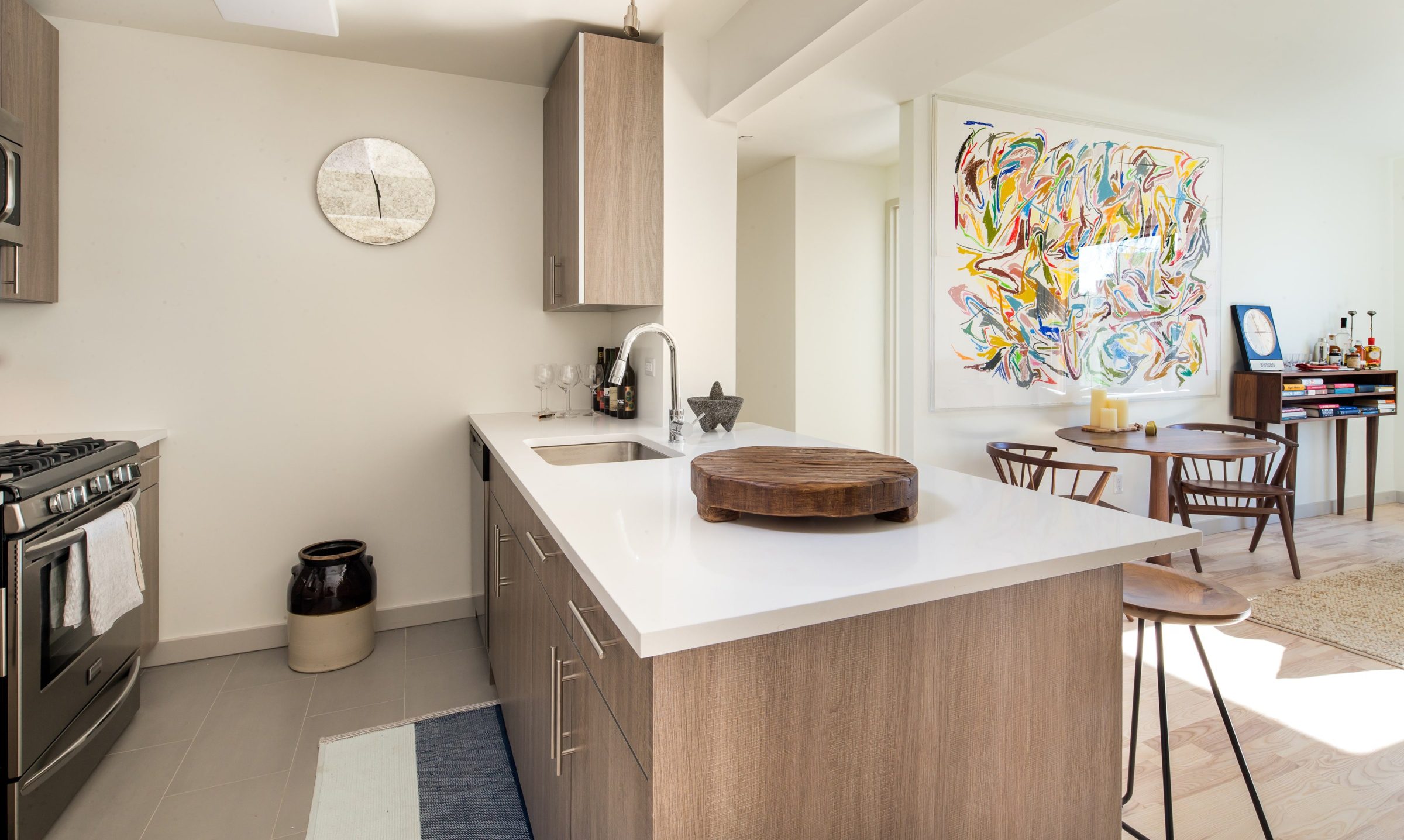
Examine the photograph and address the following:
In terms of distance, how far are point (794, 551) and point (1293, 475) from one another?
15.5 ft

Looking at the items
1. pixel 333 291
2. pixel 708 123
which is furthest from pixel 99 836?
pixel 708 123

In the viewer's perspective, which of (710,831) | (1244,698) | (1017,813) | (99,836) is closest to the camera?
(710,831)

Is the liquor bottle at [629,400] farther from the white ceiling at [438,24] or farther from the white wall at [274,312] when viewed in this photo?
the white ceiling at [438,24]

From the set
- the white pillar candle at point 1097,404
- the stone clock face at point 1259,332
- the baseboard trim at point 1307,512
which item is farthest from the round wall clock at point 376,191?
the stone clock face at point 1259,332

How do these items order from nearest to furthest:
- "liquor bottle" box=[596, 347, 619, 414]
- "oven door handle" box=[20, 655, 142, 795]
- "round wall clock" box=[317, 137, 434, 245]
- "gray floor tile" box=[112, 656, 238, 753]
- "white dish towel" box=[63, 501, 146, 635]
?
"oven door handle" box=[20, 655, 142, 795], "white dish towel" box=[63, 501, 146, 635], "gray floor tile" box=[112, 656, 238, 753], "round wall clock" box=[317, 137, 434, 245], "liquor bottle" box=[596, 347, 619, 414]

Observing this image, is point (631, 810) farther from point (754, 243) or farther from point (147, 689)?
point (754, 243)

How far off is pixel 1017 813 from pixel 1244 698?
6.34 ft

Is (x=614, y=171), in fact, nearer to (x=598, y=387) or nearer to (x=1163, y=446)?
(x=598, y=387)

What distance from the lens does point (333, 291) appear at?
2957mm

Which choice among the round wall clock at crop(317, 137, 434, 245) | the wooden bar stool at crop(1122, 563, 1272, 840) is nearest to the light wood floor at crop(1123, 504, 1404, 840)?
the wooden bar stool at crop(1122, 563, 1272, 840)

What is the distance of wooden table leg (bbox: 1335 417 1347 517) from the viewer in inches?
194

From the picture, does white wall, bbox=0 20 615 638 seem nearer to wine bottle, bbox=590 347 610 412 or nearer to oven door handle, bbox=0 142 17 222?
wine bottle, bbox=590 347 610 412

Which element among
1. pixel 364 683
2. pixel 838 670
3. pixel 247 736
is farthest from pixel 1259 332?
pixel 247 736

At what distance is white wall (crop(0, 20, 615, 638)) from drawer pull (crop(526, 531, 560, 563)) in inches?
56.8
